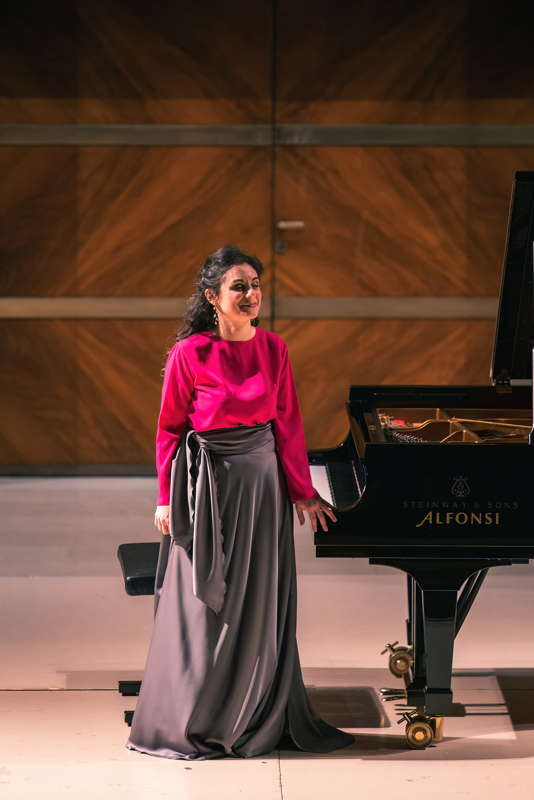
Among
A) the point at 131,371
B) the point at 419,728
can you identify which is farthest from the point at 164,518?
the point at 131,371

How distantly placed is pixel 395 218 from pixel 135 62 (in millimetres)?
1783

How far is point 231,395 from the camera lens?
3.35 metres

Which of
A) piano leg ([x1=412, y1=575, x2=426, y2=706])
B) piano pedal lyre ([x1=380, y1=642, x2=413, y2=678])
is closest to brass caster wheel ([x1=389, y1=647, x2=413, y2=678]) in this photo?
piano pedal lyre ([x1=380, y1=642, x2=413, y2=678])

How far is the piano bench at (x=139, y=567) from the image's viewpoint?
3.73 metres

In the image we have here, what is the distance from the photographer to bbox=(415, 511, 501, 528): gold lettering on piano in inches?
131

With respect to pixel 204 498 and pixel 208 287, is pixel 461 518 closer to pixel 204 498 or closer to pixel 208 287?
pixel 204 498

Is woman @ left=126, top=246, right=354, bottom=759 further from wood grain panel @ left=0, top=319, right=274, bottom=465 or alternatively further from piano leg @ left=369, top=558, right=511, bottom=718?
wood grain panel @ left=0, top=319, right=274, bottom=465

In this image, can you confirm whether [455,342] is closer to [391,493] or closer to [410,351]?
[410,351]

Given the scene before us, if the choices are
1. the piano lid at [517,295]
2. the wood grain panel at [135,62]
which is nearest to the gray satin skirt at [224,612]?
the piano lid at [517,295]

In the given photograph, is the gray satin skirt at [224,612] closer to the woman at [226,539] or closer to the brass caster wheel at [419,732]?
the woman at [226,539]

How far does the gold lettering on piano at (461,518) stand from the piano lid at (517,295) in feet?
2.46

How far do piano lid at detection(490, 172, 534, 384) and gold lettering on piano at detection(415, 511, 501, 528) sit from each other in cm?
75

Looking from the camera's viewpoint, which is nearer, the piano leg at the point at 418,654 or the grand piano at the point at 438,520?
the grand piano at the point at 438,520

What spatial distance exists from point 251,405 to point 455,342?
469 cm
